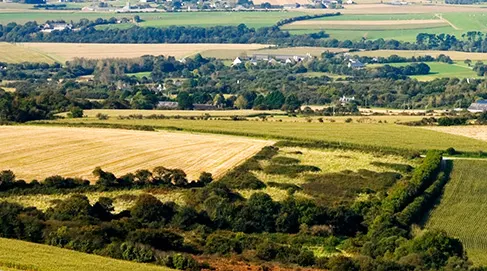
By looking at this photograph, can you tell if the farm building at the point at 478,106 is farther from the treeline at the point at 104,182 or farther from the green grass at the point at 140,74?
the treeline at the point at 104,182

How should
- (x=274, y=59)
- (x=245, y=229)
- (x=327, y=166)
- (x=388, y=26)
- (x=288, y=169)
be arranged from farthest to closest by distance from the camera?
(x=388, y=26) < (x=274, y=59) < (x=327, y=166) < (x=288, y=169) < (x=245, y=229)

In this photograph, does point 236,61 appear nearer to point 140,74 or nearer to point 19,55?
point 140,74

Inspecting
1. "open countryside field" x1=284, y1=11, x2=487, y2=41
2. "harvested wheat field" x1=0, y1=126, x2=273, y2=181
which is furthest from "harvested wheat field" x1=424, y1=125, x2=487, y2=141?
"open countryside field" x1=284, y1=11, x2=487, y2=41

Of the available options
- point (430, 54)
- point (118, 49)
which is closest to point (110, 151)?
point (118, 49)

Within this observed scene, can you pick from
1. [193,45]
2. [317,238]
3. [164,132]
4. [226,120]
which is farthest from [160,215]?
[193,45]

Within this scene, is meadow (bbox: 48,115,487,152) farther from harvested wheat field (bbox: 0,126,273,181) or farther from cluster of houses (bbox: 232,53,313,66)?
cluster of houses (bbox: 232,53,313,66)

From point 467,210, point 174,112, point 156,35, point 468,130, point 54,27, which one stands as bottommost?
point 156,35
